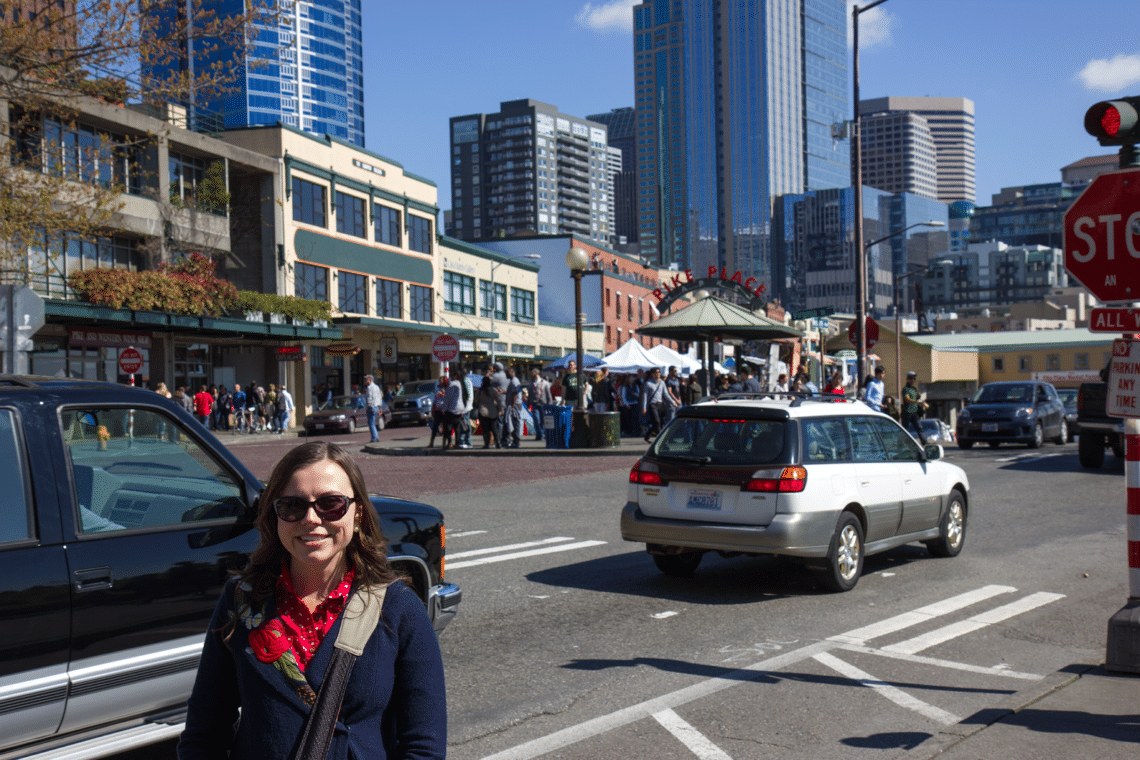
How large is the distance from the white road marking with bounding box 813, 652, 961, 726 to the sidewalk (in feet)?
0.83

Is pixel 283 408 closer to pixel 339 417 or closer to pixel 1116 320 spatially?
pixel 339 417

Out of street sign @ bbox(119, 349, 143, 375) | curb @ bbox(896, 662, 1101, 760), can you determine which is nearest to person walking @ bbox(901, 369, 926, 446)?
curb @ bbox(896, 662, 1101, 760)

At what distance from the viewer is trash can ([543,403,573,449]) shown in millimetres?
23922

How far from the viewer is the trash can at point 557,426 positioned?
78.5 feet

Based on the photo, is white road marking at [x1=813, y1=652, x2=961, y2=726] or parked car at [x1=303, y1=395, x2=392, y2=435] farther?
parked car at [x1=303, y1=395, x2=392, y2=435]

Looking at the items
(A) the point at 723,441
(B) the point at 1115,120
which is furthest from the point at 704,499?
(B) the point at 1115,120

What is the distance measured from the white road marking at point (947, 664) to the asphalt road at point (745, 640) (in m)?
0.02

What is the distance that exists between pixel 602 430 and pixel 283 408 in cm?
1743

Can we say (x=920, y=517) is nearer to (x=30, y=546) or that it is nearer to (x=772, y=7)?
(x=30, y=546)

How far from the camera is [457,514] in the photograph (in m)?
13.5

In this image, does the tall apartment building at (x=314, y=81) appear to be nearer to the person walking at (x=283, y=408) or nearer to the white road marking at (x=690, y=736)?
the person walking at (x=283, y=408)

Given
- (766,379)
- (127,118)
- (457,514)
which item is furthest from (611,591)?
(127,118)

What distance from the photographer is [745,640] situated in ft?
22.6

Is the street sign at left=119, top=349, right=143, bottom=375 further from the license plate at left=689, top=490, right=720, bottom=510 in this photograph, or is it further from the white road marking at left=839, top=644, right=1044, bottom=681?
the white road marking at left=839, top=644, right=1044, bottom=681
